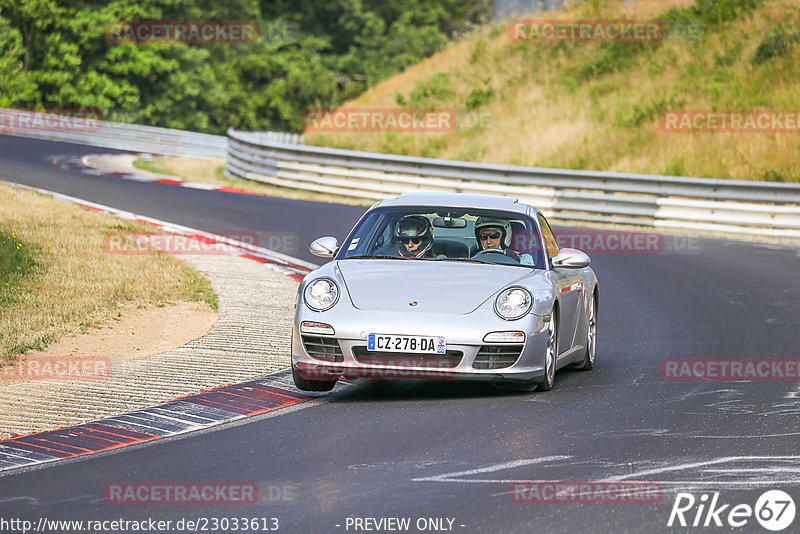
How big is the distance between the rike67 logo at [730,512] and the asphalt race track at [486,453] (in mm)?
39

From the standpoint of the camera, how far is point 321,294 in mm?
8609

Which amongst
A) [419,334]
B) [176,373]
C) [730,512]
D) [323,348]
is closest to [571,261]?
[419,334]

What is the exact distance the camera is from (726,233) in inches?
870

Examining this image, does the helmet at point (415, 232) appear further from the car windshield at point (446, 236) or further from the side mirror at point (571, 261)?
the side mirror at point (571, 261)

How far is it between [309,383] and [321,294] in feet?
2.11

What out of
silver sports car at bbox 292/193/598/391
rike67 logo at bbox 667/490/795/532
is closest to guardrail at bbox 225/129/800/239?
silver sports car at bbox 292/193/598/391

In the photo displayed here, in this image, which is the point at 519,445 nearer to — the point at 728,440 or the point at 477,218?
the point at 728,440

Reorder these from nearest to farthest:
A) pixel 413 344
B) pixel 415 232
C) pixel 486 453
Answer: pixel 486 453, pixel 413 344, pixel 415 232

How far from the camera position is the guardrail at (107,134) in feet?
135

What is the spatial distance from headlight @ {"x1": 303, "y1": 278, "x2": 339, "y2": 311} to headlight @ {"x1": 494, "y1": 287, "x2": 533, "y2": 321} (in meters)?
1.12

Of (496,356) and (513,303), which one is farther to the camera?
(513,303)

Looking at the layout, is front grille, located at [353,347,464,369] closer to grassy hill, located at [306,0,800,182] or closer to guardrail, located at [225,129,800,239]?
guardrail, located at [225,129,800,239]

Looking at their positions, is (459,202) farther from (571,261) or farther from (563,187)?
(563,187)

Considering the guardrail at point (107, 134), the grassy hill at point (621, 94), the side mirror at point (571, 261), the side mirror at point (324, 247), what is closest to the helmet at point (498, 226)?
the side mirror at point (571, 261)
